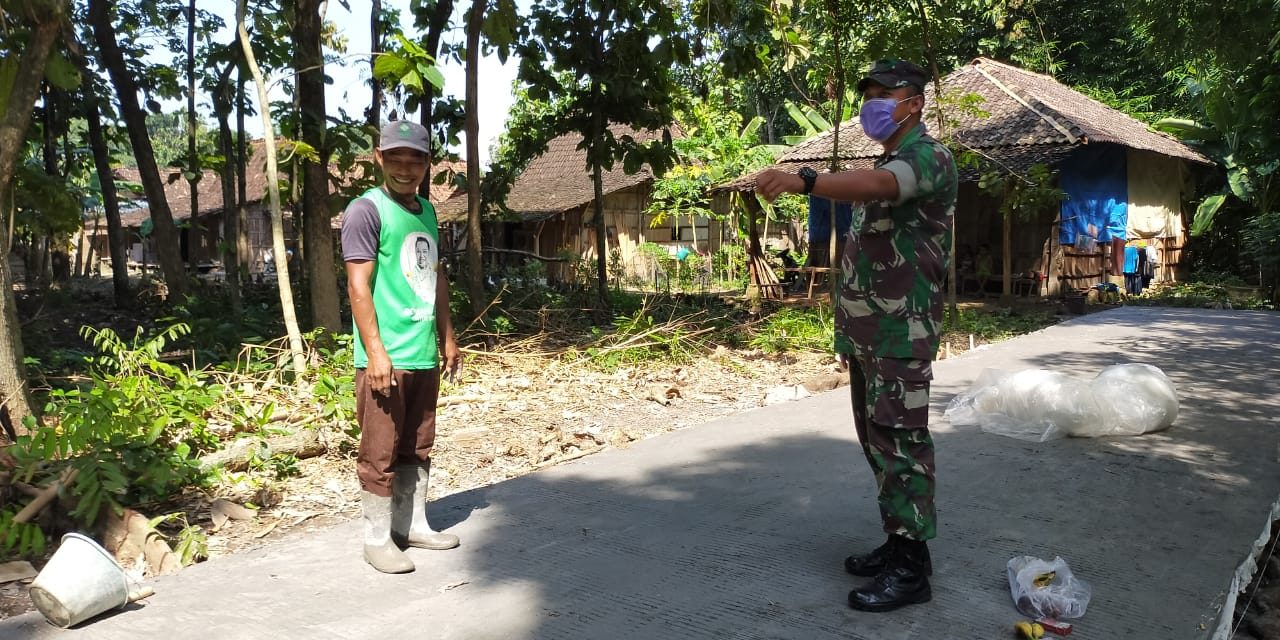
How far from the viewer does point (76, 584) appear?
9.38ft

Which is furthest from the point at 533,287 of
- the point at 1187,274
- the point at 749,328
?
the point at 1187,274

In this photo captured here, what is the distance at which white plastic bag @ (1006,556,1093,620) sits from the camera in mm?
2844

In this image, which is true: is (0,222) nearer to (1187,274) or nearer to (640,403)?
(640,403)

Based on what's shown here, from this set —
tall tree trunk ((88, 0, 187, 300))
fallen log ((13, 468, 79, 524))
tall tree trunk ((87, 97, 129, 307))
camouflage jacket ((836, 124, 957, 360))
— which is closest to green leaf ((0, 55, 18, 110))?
fallen log ((13, 468, 79, 524))

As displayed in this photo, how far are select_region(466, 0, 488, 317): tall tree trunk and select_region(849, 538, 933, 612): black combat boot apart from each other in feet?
21.6

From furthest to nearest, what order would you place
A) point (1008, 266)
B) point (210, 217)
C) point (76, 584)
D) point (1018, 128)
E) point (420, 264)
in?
point (210, 217) < point (1018, 128) < point (1008, 266) < point (420, 264) < point (76, 584)

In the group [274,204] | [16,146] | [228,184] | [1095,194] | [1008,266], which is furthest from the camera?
[1095,194]

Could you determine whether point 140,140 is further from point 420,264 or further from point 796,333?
point 420,264

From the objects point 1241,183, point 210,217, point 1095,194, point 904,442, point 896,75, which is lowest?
point 904,442

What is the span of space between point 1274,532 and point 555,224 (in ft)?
73.3

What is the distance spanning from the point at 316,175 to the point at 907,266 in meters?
6.37

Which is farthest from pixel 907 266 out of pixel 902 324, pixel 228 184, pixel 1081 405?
pixel 228 184

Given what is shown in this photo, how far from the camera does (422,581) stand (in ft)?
10.8

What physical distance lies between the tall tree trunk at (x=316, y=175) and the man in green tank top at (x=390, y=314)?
4.87 metres
